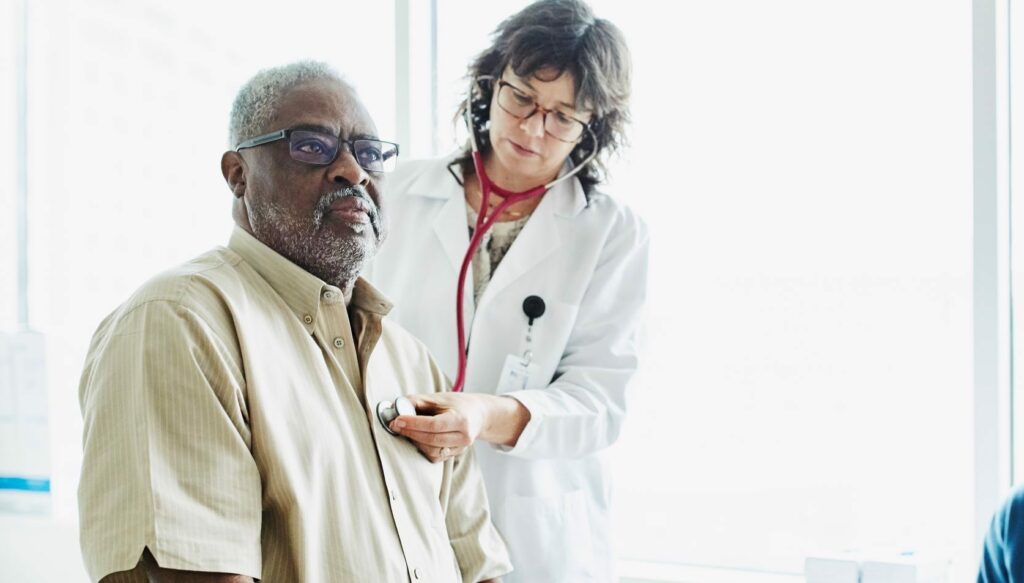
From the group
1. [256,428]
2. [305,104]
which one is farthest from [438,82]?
[256,428]

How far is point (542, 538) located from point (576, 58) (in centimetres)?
89

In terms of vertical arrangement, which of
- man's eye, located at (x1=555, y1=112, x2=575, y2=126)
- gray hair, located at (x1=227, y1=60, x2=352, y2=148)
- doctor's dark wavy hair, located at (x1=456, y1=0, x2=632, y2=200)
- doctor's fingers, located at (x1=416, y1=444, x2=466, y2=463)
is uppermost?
doctor's dark wavy hair, located at (x1=456, y1=0, x2=632, y2=200)

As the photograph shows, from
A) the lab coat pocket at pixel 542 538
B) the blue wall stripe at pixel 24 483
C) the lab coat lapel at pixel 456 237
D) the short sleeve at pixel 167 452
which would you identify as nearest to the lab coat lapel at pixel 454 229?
the lab coat lapel at pixel 456 237

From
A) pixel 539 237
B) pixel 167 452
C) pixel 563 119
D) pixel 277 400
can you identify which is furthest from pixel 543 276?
pixel 167 452

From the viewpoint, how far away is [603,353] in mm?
1897

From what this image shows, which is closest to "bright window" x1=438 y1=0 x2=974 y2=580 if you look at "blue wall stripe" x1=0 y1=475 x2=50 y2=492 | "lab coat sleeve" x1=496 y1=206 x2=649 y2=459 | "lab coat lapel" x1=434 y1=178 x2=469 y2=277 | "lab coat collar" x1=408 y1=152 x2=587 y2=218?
"lab coat sleeve" x1=496 y1=206 x2=649 y2=459

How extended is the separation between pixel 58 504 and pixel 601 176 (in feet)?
6.17

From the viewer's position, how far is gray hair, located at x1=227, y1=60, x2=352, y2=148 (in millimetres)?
1382

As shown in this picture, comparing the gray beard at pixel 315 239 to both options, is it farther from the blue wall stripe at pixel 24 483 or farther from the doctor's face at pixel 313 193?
the blue wall stripe at pixel 24 483

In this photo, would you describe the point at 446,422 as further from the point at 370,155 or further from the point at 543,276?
the point at 543,276

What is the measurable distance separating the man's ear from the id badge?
24.9 inches

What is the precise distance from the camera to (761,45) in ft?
7.59

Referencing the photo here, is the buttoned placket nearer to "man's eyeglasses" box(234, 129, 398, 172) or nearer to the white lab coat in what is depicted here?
"man's eyeglasses" box(234, 129, 398, 172)

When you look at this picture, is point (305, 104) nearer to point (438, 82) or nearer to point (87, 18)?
point (438, 82)
